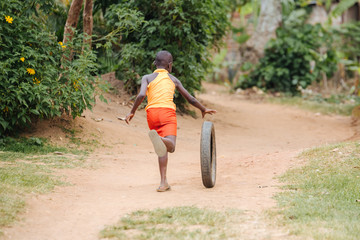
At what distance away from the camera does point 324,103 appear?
55.9 feet

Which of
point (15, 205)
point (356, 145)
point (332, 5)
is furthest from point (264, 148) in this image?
point (332, 5)

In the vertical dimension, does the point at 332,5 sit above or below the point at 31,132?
above

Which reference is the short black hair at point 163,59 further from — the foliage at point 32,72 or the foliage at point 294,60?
the foliage at point 294,60

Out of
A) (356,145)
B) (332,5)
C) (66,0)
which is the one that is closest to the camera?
(356,145)

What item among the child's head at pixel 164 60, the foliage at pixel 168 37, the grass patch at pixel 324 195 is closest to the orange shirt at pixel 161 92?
the child's head at pixel 164 60

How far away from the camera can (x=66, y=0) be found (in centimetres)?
1112

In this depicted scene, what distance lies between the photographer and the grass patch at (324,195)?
3.46 metres

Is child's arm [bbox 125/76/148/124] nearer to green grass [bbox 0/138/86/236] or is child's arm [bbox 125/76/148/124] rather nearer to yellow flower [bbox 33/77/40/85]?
green grass [bbox 0/138/86/236]

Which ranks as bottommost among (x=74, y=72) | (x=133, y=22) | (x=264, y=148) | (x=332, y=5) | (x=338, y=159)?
(x=264, y=148)

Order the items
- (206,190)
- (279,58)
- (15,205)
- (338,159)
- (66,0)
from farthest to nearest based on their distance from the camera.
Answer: (279,58), (66,0), (338,159), (206,190), (15,205)

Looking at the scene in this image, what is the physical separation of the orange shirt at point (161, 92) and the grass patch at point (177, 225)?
1.41m

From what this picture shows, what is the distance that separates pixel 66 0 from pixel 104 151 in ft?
16.8

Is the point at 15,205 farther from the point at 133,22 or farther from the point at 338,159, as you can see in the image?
the point at 133,22

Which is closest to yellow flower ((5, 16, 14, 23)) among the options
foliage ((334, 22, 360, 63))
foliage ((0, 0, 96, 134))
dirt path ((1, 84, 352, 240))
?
foliage ((0, 0, 96, 134))
